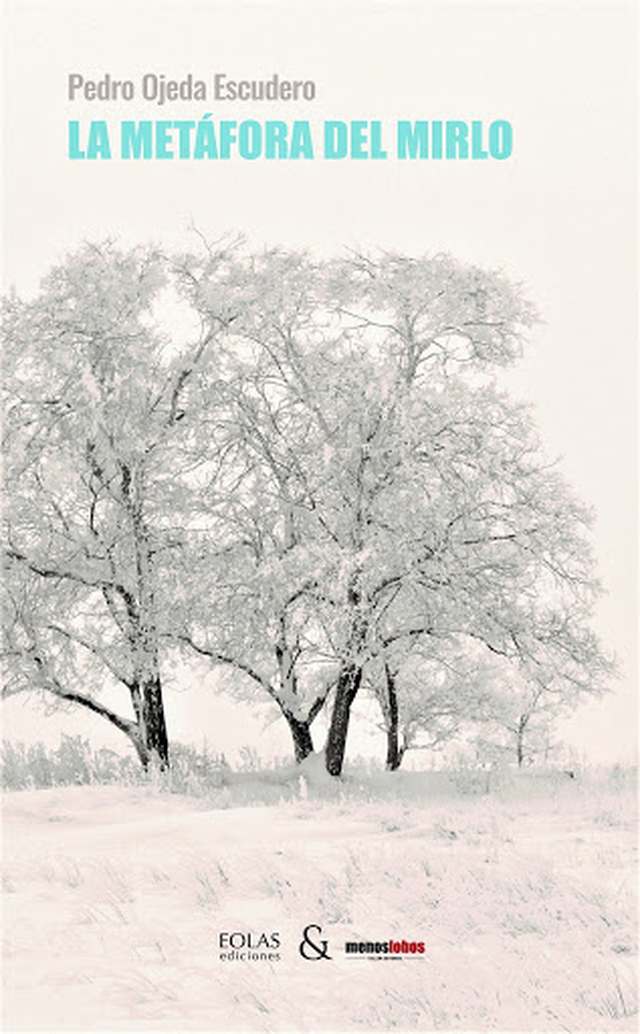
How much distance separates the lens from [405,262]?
62.4ft

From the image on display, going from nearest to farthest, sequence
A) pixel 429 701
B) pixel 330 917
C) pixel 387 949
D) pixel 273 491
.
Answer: pixel 387 949
pixel 330 917
pixel 273 491
pixel 429 701

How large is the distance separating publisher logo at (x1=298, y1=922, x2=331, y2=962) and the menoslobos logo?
0.60ft

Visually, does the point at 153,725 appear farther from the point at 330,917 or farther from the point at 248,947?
the point at 248,947

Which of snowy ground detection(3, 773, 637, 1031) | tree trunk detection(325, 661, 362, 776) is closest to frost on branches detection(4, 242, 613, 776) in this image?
tree trunk detection(325, 661, 362, 776)

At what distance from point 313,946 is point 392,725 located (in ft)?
48.6

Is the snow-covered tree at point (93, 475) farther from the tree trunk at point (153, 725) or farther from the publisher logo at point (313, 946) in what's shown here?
the publisher logo at point (313, 946)

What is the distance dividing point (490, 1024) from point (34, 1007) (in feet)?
8.54

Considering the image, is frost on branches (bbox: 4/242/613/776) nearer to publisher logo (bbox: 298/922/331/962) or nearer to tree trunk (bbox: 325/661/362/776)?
tree trunk (bbox: 325/661/362/776)

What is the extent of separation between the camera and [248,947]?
917 centimetres

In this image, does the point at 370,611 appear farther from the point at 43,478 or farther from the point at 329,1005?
the point at 329,1005

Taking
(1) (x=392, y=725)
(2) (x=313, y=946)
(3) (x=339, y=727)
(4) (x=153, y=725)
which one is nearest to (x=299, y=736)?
(3) (x=339, y=727)

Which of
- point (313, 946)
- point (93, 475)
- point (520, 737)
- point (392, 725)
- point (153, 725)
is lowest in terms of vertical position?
point (520, 737)

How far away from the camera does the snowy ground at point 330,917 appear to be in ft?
25.9

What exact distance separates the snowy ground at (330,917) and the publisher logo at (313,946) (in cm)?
6
